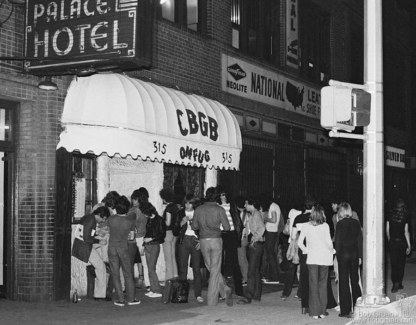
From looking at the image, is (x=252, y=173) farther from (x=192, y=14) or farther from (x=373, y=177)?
(x=373, y=177)

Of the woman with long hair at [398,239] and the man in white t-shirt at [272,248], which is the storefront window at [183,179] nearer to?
the man in white t-shirt at [272,248]

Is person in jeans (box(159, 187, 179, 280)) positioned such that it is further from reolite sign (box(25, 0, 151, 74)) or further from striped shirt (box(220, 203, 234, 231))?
reolite sign (box(25, 0, 151, 74))

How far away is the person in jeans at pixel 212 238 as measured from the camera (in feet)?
39.6

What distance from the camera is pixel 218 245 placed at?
479 inches

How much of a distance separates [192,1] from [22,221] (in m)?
7.18

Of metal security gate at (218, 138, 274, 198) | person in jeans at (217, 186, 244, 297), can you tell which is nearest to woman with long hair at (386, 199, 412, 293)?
metal security gate at (218, 138, 274, 198)

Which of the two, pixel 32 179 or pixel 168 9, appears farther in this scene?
pixel 168 9

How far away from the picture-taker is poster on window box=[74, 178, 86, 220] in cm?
1348

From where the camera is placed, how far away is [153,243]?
13.0 meters

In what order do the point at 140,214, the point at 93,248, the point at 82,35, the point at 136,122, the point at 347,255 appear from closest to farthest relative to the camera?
the point at 347,255, the point at 82,35, the point at 136,122, the point at 93,248, the point at 140,214

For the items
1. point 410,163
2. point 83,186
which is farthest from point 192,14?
point 410,163

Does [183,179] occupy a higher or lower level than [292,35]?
lower

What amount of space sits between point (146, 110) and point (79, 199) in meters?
2.22

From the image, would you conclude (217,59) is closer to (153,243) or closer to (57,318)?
(153,243)
